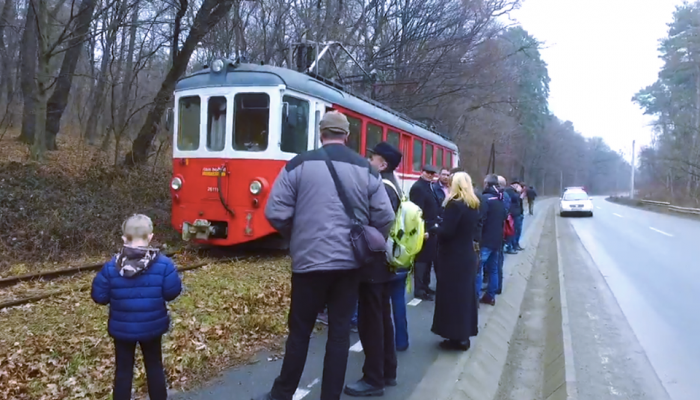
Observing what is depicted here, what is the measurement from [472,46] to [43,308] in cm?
1905

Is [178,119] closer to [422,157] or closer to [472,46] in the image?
[422,157]

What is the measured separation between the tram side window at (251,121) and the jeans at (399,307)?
4.47m

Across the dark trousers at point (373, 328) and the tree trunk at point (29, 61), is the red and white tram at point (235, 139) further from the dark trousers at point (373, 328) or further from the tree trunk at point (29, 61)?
the tree trunk at point (29, 61)

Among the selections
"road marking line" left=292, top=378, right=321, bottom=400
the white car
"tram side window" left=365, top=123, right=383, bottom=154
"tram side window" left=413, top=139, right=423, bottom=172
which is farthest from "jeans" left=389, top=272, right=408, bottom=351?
the white car

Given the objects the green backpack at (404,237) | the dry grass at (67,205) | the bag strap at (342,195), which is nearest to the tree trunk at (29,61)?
the dry grass at (67,205)

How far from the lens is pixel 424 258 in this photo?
24.3 feet

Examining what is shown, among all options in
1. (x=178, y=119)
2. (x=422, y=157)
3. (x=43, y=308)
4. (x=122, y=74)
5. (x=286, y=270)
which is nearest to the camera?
(x=43, y=308)

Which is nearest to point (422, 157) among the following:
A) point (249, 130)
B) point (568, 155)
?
point (249, 130)

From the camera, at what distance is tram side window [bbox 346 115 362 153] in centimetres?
1044

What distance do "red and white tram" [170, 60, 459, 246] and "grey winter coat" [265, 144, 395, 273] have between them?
17.3ft

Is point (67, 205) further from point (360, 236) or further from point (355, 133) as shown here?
point (360, 236)

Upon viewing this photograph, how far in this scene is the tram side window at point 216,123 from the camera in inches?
372

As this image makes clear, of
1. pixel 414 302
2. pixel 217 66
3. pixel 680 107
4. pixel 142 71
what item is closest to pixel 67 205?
pixel 217 66

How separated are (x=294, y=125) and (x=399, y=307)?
4.70m
